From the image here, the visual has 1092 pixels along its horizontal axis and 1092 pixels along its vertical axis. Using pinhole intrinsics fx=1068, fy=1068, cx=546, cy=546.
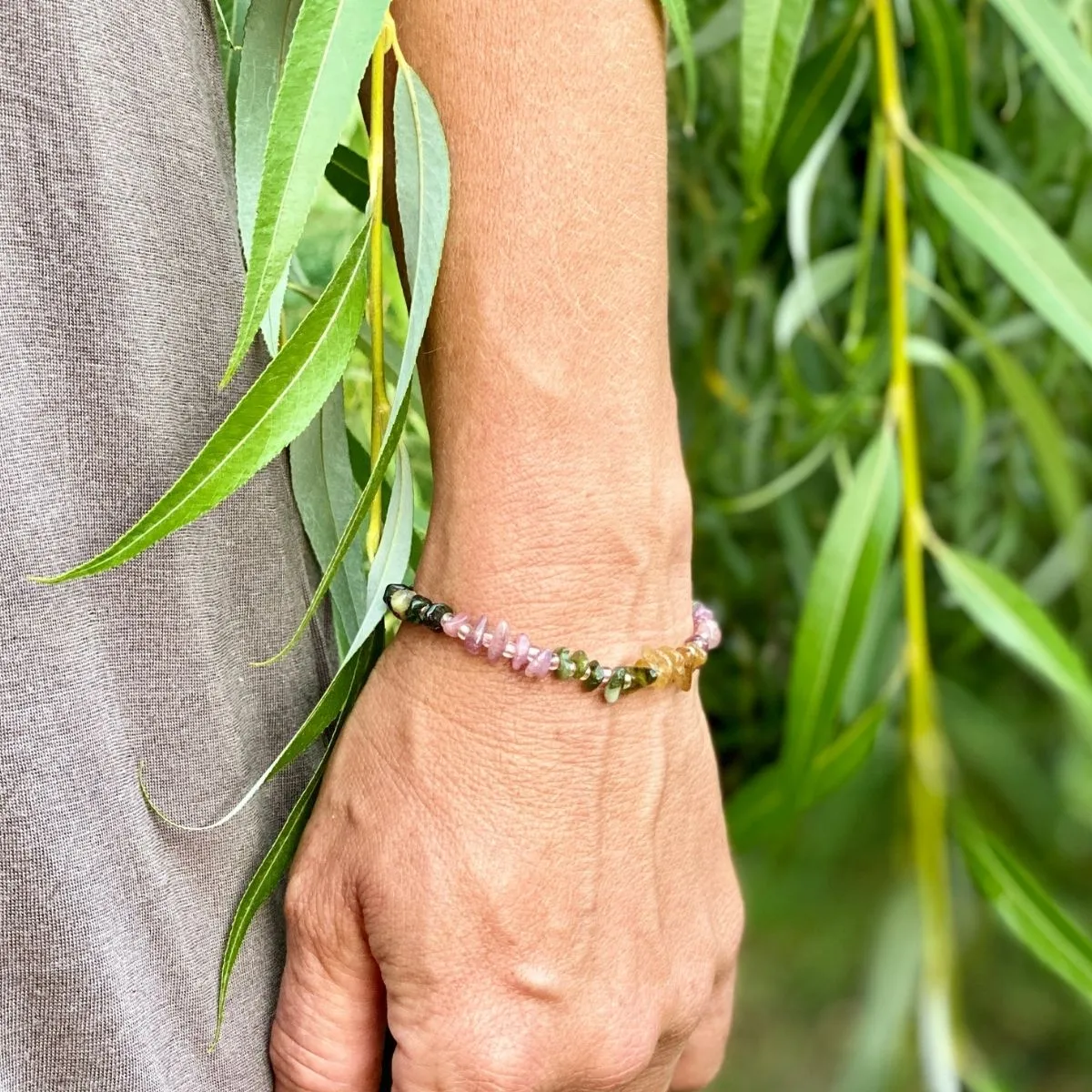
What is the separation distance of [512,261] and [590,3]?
0.29 feet

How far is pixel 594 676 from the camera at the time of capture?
0.37 metres

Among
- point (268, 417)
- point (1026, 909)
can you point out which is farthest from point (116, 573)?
point (1026, 909)

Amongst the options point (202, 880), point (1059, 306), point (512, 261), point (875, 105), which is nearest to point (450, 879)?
point (202, 880)

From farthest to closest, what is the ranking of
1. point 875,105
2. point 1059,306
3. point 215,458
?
point 875,105 < point 1059,306 < point 215,458

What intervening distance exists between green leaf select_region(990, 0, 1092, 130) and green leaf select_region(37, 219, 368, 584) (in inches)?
17.7

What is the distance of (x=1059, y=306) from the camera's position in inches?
22.6

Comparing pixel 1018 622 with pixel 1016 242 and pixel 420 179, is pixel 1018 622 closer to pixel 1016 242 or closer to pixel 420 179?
pixel 1016 242

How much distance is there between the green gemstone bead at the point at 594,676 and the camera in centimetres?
37

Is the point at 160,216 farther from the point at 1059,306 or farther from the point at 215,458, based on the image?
the point at 1059,306

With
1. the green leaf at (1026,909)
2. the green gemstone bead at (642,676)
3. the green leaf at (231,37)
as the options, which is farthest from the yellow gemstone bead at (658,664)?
the green leaf at (1026,909)

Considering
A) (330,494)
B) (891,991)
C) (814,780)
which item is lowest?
(891,991)

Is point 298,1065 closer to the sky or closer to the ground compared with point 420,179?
closer to the ground

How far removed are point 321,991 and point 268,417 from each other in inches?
7.9

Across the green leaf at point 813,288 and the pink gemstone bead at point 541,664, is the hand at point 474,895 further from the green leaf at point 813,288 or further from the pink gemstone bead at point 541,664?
the green leaf at point 813,288
